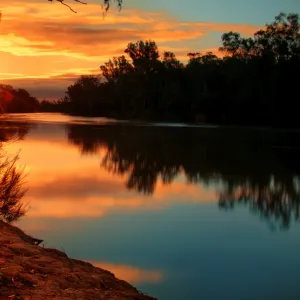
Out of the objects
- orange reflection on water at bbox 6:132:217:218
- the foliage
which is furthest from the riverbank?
orange reflection on water at bbox 6:132:217:218

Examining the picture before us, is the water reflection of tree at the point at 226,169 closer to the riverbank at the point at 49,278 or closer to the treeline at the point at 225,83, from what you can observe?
the riverbank at the point at 49,278

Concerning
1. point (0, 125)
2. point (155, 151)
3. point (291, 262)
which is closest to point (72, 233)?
point (0, 125)

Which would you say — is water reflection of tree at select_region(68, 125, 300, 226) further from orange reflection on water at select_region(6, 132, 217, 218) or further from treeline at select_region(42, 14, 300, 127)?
treeline at select_region(42, 14, 300, 127)

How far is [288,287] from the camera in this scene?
750 cm

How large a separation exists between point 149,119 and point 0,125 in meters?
79.3

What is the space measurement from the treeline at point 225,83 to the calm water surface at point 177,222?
37674 mm

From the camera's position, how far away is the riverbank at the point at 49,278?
5176mm

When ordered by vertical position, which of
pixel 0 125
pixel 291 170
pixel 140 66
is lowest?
pixel 291 170

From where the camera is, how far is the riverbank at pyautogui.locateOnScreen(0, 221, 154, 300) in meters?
5.18

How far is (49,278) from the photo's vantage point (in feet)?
19.3

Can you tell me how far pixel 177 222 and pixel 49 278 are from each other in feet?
19.9

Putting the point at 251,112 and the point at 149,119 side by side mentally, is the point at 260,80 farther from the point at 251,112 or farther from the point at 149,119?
the point at 149,119

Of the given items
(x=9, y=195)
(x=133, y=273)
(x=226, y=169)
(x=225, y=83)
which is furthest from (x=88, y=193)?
(x=225, y=83)

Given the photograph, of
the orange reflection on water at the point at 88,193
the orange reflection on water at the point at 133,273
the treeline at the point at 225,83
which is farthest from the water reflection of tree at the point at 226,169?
the treeline at the point at 225,83
